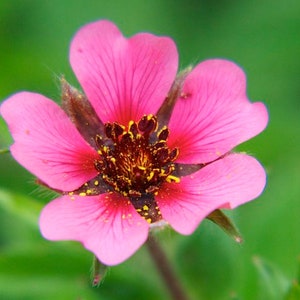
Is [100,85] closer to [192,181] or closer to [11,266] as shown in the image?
[192,181]

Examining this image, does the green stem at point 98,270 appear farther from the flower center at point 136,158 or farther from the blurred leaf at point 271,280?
the blurred leaf at point 271,280

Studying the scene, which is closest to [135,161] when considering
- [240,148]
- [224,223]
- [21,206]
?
[224,223]

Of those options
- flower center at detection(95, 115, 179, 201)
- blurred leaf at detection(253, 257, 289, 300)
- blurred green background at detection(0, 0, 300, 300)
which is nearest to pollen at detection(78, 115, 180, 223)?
flower center at detection(95, 115, 179, 201)

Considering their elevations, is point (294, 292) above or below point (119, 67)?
below

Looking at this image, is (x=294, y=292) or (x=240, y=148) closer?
(x=294, y=292)

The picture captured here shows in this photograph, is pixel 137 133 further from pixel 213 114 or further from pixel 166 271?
pixel 166 271

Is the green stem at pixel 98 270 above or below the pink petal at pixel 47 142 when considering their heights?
below

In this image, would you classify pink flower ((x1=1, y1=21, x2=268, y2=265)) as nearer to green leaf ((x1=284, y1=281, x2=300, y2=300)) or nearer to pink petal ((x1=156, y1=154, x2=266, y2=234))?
pink petal ((x1=156, y1=154, x2=266, y2=234))

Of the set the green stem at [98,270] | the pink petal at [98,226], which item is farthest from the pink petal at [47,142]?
the green stem at [98,270]
